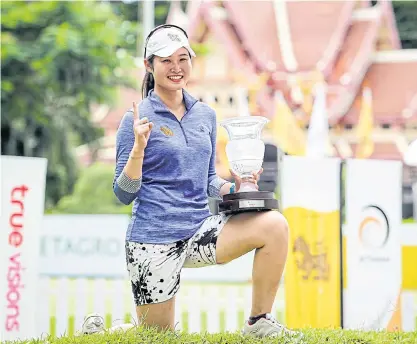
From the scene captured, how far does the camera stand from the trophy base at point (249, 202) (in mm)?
3283

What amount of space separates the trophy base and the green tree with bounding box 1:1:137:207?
38.2 feet

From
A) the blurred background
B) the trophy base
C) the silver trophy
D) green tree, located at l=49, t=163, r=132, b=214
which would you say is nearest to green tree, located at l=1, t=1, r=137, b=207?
the blurred background

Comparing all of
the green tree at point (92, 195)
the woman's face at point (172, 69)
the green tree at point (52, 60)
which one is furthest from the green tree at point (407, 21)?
the woman's face at point (172, 69)

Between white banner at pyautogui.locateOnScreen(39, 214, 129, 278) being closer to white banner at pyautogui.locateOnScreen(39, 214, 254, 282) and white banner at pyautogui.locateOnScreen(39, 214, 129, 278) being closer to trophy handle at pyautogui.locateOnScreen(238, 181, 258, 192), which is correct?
white banner at pyautogui.locateOnScreen(39, 214, 254, 282)

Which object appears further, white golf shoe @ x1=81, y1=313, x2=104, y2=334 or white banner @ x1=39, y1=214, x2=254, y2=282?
white banner @ x1=39, y1=214, x2=254, y2=282

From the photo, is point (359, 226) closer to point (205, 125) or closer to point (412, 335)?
point (412, 335)

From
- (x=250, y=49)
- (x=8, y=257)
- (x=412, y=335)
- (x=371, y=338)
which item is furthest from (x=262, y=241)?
(x=250, y=49)

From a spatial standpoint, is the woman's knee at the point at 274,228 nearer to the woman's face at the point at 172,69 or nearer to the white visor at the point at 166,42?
the woman's face at the point at 172,69

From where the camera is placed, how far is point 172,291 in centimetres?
345

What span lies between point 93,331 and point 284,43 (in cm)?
1807

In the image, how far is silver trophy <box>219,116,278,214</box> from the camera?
130 inches

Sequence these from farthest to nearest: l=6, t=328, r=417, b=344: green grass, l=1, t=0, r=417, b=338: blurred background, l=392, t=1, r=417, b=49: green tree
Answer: l=392, t=1, r=417, b=49: green tree, l=1, t=0, r=417, b=338: blurred background, l=6, t=328, r=417, b=344: green grass

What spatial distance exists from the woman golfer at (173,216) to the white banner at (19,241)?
2.05m

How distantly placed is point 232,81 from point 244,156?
19.1 meters
